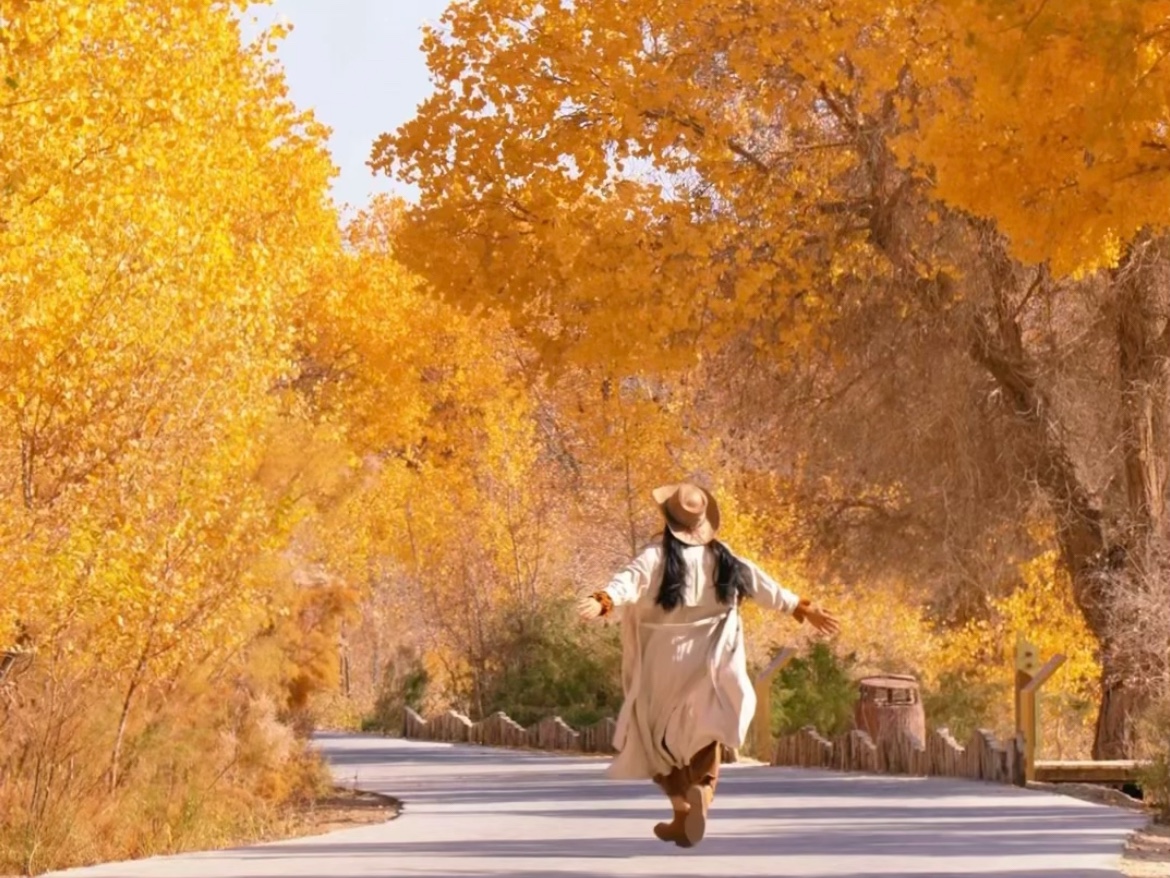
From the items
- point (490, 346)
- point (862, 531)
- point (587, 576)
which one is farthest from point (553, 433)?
point (862, 531)

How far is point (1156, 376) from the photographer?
922 inches

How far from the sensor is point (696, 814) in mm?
12344

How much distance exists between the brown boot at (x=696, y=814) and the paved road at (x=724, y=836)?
0.46 m

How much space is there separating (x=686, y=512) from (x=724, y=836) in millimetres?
3617

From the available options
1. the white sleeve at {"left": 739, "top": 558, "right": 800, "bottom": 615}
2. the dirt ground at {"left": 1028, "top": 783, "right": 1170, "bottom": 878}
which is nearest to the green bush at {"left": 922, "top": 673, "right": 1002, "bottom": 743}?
the dirt ground at {"left": 1028, "top": 783, "right": 1170, "bottom": 878}

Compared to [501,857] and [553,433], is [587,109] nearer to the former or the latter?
[501,857]

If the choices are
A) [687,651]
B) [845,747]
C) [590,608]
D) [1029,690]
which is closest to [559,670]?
[845,747]

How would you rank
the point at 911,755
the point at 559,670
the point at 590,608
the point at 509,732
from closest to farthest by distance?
the point at 590,608, the point at 911,755, the point at 509,732, the point at 559,670

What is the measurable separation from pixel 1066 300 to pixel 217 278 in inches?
403

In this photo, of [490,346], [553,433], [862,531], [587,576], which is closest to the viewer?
[862,531]

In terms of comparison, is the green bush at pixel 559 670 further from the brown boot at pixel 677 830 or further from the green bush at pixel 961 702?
the brown boot at pixel 677 830

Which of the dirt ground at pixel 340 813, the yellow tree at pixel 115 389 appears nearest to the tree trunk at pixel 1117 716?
the dirt ground at pixel 340 813

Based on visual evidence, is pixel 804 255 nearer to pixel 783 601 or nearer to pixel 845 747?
pixel 845 747

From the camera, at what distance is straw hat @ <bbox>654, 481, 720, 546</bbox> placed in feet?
41.2
